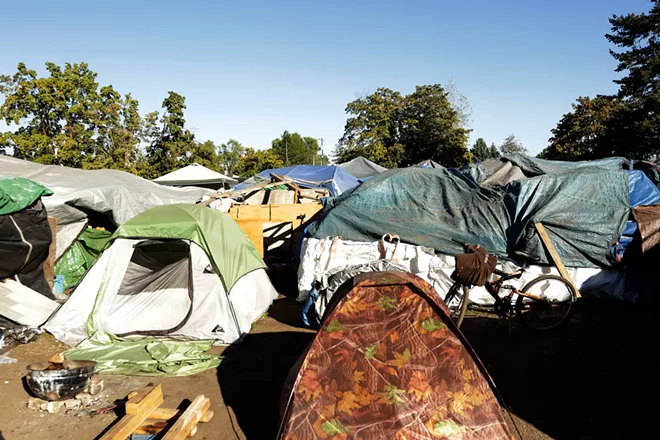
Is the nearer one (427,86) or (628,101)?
(628,101)

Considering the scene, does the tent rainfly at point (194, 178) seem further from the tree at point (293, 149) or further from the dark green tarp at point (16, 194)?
the tree at point (293, 149)

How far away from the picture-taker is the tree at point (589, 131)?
789 inches

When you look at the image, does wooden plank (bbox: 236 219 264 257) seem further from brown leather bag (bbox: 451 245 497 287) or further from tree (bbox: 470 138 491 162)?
tree (bbox: 470 138 491 162)

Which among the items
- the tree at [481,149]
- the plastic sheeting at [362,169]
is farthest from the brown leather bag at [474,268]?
the tree at [481,149]

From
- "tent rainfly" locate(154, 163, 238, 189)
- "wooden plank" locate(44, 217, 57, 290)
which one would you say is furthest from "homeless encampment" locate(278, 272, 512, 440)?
"tent rainfly" locate(154, 163, 238, 189)

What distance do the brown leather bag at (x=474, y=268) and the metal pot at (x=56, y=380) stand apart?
4.77 m

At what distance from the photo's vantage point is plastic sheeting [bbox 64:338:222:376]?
5.16 metres

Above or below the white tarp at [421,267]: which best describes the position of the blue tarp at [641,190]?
above

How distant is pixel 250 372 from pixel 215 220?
2850 mm

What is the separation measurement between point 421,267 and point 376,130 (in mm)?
23522

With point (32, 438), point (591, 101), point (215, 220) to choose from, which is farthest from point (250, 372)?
point (591, 101)

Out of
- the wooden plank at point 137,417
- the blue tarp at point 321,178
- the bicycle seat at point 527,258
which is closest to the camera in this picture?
the wooden plank at point 137,417

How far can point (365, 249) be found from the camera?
7.73 meters

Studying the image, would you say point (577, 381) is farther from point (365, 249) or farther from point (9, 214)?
point (9, 214)
